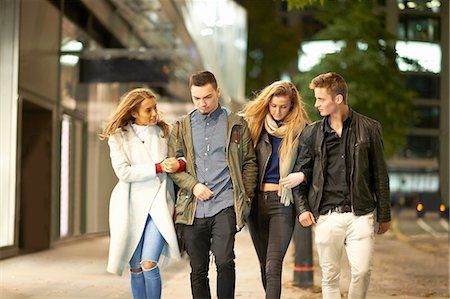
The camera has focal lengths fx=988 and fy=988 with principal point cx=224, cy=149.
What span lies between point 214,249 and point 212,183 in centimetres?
44

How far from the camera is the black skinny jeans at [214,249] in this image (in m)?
6.57

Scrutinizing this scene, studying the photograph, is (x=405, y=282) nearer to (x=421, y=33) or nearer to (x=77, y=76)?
(x=421, y=33)

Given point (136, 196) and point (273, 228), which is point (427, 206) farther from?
point (136, 196)

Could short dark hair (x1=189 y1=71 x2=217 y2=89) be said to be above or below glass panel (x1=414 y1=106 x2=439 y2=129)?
below

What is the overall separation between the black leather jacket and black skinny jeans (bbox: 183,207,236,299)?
0.52 meters

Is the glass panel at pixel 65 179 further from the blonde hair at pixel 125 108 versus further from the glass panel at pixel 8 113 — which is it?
the blonde hair at pixel 125 108

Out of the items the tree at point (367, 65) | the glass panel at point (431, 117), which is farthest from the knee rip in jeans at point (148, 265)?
the tree at point (367, 65)

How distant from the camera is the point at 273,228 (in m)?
6.89

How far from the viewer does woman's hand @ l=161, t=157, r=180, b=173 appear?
669 centimetres

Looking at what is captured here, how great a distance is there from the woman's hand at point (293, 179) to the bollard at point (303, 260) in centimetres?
459

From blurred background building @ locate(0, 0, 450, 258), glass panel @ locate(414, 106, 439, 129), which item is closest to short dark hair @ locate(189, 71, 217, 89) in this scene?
blurred background building @ locate(0, 0, 450, 258)

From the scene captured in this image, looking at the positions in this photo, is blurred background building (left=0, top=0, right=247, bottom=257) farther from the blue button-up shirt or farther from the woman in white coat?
the blue button-up shirt

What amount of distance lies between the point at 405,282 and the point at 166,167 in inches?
251

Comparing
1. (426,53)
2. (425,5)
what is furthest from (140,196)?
(426,53)
